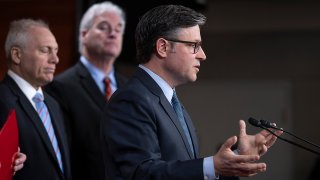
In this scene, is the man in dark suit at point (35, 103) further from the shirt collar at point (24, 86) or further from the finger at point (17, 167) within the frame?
the finger at point (17, 167)

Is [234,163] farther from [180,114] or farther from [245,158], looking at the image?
[180,114]

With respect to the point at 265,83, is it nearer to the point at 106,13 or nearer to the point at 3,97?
the point at 106,13

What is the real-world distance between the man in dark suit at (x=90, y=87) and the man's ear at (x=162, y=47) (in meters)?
1.13

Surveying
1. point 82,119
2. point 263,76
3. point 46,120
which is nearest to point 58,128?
point 46,120

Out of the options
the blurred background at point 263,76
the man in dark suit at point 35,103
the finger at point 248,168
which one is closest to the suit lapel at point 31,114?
the man in dark suit at point 35,103

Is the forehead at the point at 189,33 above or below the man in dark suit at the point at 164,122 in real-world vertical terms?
above

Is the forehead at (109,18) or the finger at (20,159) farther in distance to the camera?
the forehead at (109,18)

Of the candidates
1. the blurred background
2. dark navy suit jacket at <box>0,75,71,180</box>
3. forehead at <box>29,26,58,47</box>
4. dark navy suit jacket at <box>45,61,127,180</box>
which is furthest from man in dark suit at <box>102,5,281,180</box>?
the blurred background

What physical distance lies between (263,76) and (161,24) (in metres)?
4.50

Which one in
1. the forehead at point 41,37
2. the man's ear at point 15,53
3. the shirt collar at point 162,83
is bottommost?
the shirt collar at point 162,83

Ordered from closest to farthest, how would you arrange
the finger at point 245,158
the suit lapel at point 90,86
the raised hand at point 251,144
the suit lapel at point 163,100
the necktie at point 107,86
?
the finger at point 245,158 < the raised hand at point 251,144 < the suit lapel at point 163,100 < the suit lapel at point 90,86 < the necktie at point 107,86

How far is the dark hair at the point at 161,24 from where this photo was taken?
7.16 feet

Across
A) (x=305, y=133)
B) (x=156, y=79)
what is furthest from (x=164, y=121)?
(x=305, y=133)

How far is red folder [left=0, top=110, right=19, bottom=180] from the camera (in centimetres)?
235
